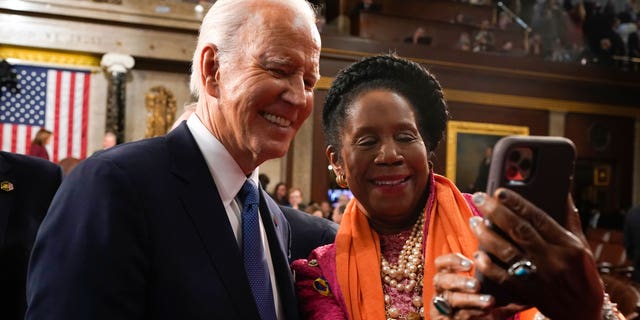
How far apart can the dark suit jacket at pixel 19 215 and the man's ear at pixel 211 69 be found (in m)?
1.24

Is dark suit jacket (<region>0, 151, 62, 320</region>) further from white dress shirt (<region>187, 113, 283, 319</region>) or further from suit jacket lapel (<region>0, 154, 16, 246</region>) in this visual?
white dress shirt (<region>187, 113, 283, 319</region>)

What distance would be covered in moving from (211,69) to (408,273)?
2.43 ft

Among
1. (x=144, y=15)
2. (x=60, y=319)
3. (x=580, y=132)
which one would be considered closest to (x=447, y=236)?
(x=60, y=319)

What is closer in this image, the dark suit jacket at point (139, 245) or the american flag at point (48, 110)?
the dark suit jacket at point (139, 245)

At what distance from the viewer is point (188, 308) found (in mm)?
1388

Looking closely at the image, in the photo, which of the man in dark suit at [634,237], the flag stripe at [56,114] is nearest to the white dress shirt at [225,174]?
the man in dark suit at [634,237]

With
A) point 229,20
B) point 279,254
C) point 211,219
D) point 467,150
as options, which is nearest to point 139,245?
point 211,219

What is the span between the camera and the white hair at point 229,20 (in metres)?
1.62

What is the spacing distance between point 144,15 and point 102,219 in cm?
917

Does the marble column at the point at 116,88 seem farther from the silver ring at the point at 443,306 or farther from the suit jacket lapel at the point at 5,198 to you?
the silver ring at the point at 443,306

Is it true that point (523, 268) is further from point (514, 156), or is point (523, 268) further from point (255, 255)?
point (255, 255)

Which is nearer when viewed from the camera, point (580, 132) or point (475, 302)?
point (475, 302)

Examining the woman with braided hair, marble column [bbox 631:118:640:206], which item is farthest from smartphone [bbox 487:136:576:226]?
marble column [bbox 631:118:640:206]

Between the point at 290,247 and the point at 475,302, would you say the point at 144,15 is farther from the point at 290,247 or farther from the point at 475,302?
the point at 475,302
